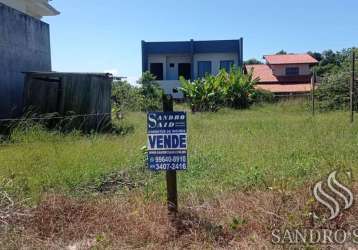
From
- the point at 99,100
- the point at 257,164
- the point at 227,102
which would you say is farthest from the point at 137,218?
the point at 227,102

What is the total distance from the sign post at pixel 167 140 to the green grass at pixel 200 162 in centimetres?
83

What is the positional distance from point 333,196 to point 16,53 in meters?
12.0

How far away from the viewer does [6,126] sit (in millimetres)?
12117

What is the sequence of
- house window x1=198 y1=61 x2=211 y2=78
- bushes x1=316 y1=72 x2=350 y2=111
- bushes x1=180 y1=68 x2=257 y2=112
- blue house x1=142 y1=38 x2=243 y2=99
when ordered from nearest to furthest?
1. bushes x1=316 y1=72 x2=350 y2=111
2. bushes x1=180 y1=68 x2=257 y2=112
3. blue house x1=142 y1=38 x2=243 y2=99
4. house window x1=198 y1=61 x2=211 y2=78

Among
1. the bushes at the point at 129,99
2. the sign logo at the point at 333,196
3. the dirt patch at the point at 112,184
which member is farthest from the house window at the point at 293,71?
the sign logo at the point at 333,196

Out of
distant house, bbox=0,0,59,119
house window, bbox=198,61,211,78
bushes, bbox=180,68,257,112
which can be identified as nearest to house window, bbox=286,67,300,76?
house window, bbox=198,61,211,78

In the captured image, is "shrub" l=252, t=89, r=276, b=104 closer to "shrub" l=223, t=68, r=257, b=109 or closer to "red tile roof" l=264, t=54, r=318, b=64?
"shrub" l=223, t=68, r=257, b=109

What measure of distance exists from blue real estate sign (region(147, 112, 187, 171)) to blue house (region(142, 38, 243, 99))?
36.1 metres

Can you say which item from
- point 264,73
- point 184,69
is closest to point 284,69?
point 264,73

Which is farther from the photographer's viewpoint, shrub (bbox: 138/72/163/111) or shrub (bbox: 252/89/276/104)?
shrub (bbox: 252/89/276/104)

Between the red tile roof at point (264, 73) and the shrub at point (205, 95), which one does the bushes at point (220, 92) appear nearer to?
the shrub at point (205, 95)

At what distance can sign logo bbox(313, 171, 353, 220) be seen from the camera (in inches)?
183

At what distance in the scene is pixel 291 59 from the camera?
41.8 m

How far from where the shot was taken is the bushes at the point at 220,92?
27.4 meters
